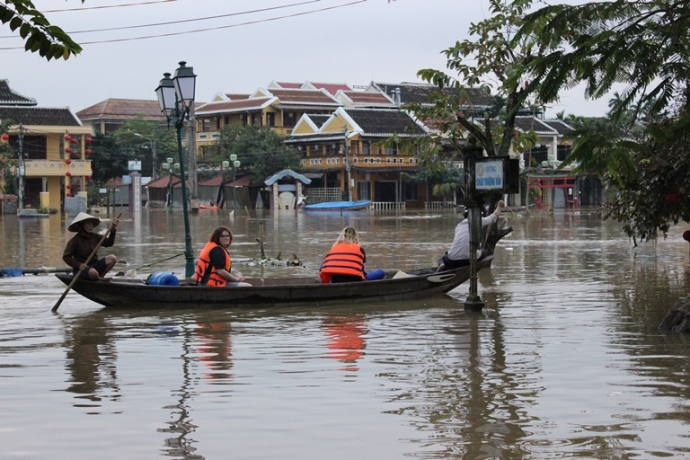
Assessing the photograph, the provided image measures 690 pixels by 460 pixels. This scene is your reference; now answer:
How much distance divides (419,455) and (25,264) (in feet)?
54.7

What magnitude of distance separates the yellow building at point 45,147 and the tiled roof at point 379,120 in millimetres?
17255

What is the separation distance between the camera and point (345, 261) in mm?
13773

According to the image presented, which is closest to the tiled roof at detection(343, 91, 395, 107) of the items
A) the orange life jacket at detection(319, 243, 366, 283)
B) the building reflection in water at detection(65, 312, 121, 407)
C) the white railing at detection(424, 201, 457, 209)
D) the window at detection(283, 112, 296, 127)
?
the window at detection(283, 112, 296, 127)

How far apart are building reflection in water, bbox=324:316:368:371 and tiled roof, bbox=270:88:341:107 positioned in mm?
65999

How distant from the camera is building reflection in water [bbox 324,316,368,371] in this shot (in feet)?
30.9

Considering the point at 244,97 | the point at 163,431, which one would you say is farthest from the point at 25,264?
the point at 244,97

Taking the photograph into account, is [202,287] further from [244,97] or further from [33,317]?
[244,97]

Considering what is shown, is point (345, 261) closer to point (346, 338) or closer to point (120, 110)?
point (346, 338)

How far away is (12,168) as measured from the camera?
58.5 metres

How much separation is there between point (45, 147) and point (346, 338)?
52.7 metres

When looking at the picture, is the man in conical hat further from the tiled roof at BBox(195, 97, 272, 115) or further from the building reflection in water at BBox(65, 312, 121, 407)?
the tiled roof at BBox(195, 97, 272, 115)

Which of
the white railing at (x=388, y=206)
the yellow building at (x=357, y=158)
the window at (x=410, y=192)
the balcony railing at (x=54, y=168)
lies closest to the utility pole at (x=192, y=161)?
the balcony railing at (x=54, y=168)

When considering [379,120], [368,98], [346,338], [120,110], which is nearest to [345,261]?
[346,338]

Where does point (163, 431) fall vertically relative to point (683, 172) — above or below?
below
